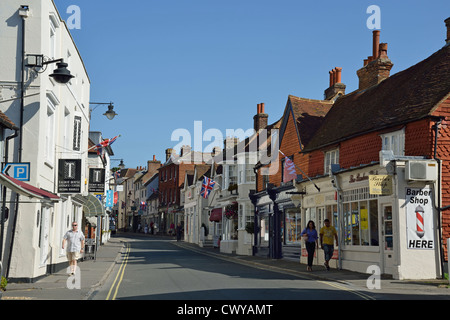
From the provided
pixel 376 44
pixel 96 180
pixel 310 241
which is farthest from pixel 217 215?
pixel 310 241

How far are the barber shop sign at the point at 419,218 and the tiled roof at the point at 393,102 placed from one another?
2.64 meters

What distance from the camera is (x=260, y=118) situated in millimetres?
40094

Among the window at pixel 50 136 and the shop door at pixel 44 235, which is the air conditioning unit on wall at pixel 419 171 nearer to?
the window at pixel 50 136

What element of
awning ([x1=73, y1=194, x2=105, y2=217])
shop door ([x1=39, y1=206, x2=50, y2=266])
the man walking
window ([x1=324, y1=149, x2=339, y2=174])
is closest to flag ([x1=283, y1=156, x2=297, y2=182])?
window ([x1=324, y1=149, x2=339, y2=174])

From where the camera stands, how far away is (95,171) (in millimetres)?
28469

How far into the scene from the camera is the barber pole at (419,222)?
17312 millimetres

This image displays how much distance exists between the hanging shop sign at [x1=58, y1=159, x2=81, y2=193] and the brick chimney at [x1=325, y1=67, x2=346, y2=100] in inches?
686

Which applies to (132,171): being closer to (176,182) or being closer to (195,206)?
(176,182)

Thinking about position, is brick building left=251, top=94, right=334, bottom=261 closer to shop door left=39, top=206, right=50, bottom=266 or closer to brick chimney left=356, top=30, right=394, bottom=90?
brick chimney left=356, top=30, right=394, bottom=90

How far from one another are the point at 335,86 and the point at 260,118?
8.85 m

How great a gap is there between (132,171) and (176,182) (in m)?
42.3

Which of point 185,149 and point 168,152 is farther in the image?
point 168,152

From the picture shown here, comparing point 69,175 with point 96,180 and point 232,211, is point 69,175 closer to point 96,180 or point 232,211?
point 96,180
